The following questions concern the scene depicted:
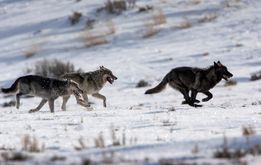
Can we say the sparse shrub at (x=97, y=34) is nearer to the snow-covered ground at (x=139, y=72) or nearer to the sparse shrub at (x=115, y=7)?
the snow-covered ground at (x=139, y=72)

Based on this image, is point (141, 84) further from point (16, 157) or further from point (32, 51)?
point (16, 157)

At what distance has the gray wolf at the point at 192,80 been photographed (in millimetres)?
14258

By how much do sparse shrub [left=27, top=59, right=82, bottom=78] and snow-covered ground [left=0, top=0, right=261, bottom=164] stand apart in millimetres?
513

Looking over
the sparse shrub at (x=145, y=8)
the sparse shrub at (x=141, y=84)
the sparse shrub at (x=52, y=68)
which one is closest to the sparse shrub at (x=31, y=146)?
the sparse shrub at (x=141, y=84)

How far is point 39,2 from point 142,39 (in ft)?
31.9

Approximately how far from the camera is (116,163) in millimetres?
5664

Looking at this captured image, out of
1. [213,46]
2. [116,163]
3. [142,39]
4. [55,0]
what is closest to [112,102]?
[213,46]

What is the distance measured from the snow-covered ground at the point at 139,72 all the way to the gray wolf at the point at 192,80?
393 mm

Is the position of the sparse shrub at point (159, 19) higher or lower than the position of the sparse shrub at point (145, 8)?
lower

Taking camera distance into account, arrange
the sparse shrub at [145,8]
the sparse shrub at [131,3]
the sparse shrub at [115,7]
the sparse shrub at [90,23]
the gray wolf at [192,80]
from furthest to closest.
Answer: the sparse shrub at [131,3]
the sparse shrub at [115,7]
the sparse shrub at [145,8]
the sparse shrub at [90,23]
the gray wolf at [192,80]

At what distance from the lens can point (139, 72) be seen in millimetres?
20109

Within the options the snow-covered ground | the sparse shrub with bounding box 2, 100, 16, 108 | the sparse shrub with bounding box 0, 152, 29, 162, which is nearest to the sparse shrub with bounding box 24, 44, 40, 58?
the snow-covered ground

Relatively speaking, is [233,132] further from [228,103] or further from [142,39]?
[142,39]

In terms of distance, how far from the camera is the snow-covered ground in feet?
22.4
